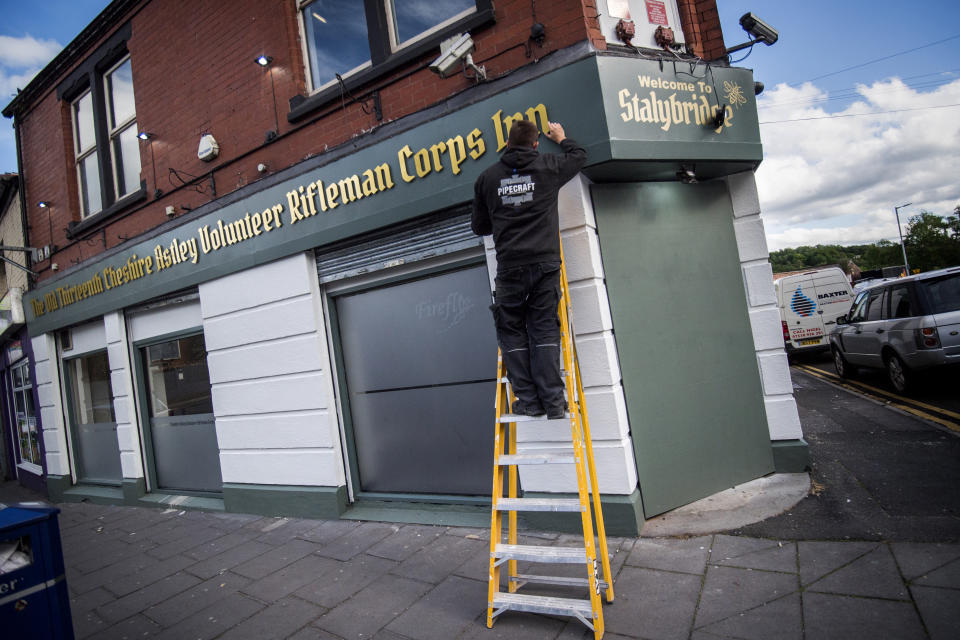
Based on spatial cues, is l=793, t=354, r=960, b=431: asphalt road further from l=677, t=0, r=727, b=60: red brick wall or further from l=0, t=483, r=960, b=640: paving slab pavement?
l=677, t=0, r=727, b=60: red brick wall

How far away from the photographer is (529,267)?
3.05 m

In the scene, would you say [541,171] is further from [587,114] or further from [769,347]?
[769,347]

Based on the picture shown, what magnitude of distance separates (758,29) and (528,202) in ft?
10.0

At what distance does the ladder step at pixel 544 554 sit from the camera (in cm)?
260

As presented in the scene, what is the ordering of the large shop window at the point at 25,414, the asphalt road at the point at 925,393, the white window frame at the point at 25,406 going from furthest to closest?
the large shop window at the point at 25,414 < the white window frame at the point at 25,406 < the asphalt road at the point at 925,393

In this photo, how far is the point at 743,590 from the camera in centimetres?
276

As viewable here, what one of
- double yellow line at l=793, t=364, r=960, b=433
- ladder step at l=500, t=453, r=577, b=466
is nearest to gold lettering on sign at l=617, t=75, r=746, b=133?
ladder step at l=500, t=453, r=577, b=466

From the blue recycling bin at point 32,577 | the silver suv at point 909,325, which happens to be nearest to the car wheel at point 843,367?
the silver suv at point 909,325

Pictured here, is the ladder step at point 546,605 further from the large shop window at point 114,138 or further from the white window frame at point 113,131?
the white window frame at point 113,131

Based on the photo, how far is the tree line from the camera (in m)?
47.7

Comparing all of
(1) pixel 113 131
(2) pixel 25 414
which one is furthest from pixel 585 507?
(2) pixel 25 414

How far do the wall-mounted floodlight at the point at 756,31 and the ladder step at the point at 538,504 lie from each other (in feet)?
13.6

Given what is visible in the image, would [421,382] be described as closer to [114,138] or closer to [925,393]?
[114,138]

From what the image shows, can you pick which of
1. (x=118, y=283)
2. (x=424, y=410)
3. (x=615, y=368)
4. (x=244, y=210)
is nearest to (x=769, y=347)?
(x=615, y=368)
